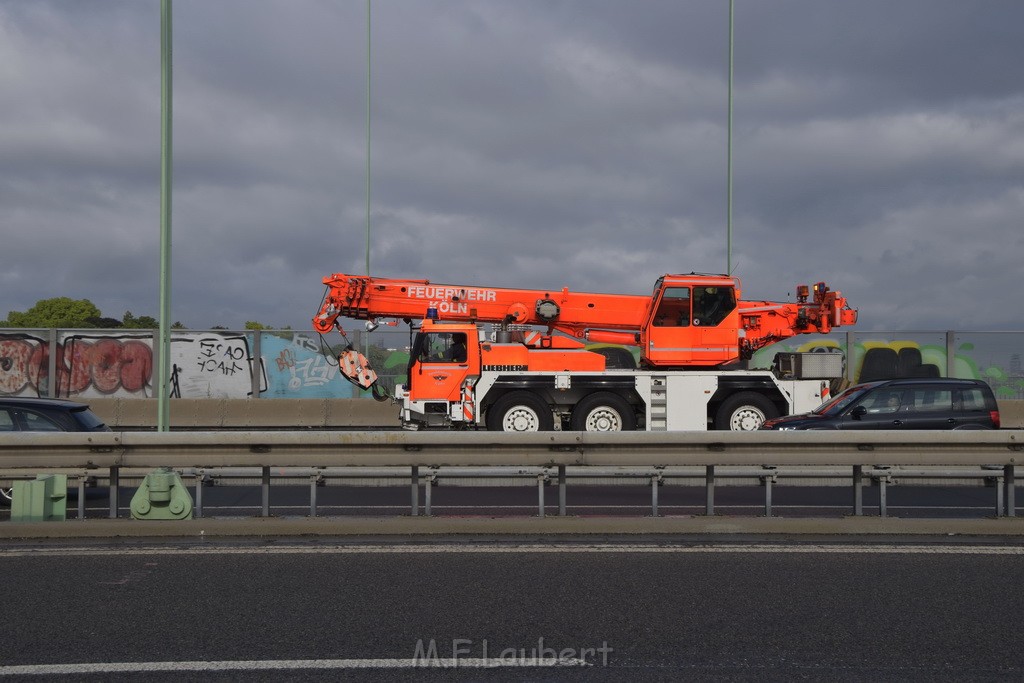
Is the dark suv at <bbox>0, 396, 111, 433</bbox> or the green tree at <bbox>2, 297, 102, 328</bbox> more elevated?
the green tree at <bbox>2, 297, 102, 328</bbox>

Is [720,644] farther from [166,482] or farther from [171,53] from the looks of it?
[171,53]

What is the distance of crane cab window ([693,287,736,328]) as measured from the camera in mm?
18641

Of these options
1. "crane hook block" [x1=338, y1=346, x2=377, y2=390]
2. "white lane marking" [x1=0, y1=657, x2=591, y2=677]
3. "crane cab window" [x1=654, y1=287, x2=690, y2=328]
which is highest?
"crane cab window" [x1=654, y1=287, x2=690, y2=328]

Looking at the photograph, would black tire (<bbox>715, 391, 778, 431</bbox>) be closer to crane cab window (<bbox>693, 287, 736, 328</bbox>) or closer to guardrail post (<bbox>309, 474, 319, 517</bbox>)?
crane cab window (<bbox>693, 287, 736, 328</bbox>)

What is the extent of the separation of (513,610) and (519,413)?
1202cm

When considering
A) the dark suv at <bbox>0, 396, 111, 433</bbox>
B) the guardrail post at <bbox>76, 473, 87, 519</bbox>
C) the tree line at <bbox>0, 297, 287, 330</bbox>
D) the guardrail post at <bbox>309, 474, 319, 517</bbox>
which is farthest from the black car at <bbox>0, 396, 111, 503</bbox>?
the tree line at <bbox>0, 297, 287, 330</bbox>

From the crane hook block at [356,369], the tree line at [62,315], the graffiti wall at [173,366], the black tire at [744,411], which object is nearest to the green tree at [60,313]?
the tree line at [62,315]

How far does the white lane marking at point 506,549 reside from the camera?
7.43 metres

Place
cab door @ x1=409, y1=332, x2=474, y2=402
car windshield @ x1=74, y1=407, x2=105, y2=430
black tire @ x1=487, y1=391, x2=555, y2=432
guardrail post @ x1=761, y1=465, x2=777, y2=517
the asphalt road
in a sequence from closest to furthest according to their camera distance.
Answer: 1. the asphalt road
2. guardrail post @ x1=761, y1=465, x2=777, y2=517
3. car windshield @ x1=74, y1=407, x2=105, y2=430
4. black tire @ x1=487, y1=391, x2=555, y2=432
5. cab door @ x1=409, y1=332, x2=474, y2=402

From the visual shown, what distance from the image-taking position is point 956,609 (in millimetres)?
5840

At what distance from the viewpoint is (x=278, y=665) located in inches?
188

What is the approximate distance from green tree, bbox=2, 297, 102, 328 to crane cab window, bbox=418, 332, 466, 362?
48.4m

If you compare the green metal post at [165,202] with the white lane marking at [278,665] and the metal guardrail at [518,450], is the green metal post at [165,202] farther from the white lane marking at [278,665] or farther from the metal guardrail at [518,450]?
the white lane marking at [278,665]

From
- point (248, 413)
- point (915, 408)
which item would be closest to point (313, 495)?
point (915, 408)
